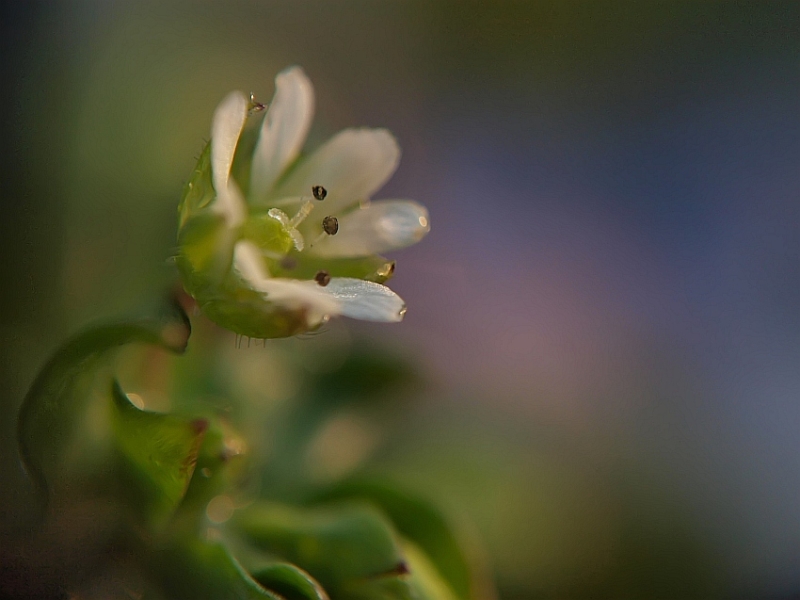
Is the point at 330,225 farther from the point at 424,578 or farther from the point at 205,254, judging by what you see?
the point at 424,578

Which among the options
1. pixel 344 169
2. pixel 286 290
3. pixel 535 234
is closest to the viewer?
pixel 286 290

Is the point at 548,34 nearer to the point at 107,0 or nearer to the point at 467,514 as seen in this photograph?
the point at 107,0

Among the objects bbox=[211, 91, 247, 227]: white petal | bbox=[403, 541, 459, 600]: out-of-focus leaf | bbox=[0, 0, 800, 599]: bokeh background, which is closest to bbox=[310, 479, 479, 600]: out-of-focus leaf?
bbox=[403, 541, 459, 600]: out-of-focus leaf

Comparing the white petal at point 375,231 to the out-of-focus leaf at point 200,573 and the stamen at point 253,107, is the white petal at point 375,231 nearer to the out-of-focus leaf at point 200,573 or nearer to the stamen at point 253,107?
the stamen at point 253,107

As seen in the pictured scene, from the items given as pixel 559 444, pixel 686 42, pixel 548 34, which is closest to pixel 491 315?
pixel 559 444

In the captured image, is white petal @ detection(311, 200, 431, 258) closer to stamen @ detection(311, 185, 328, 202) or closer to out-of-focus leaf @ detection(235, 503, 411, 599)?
stamen @ detection(311, 185, 328, 202)

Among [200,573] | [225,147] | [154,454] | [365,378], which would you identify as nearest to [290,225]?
[225,147]
